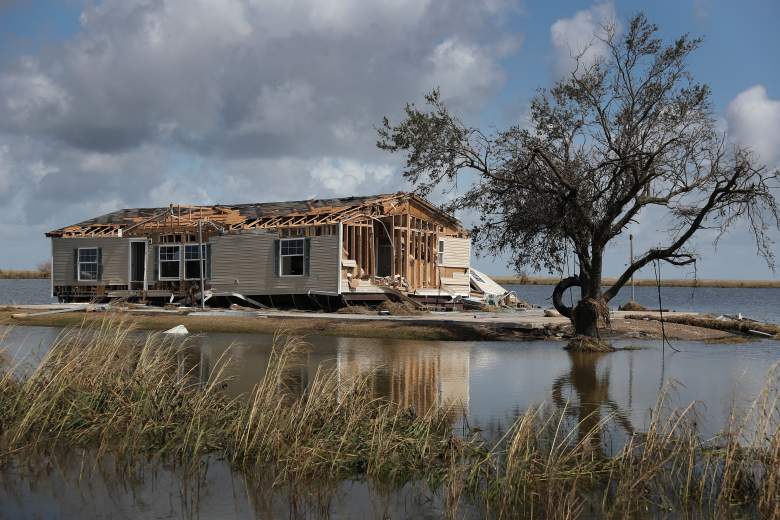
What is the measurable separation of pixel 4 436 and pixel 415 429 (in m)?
4.72

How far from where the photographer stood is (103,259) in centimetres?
3641

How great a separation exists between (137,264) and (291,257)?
8275 millimetres

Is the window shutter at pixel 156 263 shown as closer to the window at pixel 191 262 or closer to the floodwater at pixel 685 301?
the window at pixel 191 262

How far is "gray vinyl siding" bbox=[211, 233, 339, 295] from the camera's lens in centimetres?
3108

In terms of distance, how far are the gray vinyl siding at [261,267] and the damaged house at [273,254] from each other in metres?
0.04

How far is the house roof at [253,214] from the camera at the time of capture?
31.8m

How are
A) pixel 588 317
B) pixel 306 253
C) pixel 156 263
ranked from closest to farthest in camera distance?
pixel 588 317, pixel 306 253, pixel 156 263

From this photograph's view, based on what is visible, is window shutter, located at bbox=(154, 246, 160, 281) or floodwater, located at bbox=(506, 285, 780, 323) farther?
floodwater, located at bbox=(506, 285, 780, 323)

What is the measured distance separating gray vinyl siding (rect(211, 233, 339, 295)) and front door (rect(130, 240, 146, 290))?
3.96m

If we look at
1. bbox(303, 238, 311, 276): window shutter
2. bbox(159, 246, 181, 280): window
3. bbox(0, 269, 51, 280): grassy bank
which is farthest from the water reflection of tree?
bbox(0, 269, 51, 280): grassy bank

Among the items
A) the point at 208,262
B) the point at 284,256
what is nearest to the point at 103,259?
the point at 208,262

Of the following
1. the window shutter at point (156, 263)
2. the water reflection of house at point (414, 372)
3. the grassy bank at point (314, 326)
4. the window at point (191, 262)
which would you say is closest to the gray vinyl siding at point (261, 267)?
the window at point (191, 262)

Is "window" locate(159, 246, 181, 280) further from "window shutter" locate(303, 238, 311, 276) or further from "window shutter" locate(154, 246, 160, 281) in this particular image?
"window shutter" locate(303, 238, 311, 276)

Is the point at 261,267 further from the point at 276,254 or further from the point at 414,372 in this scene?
the point at 414,372
